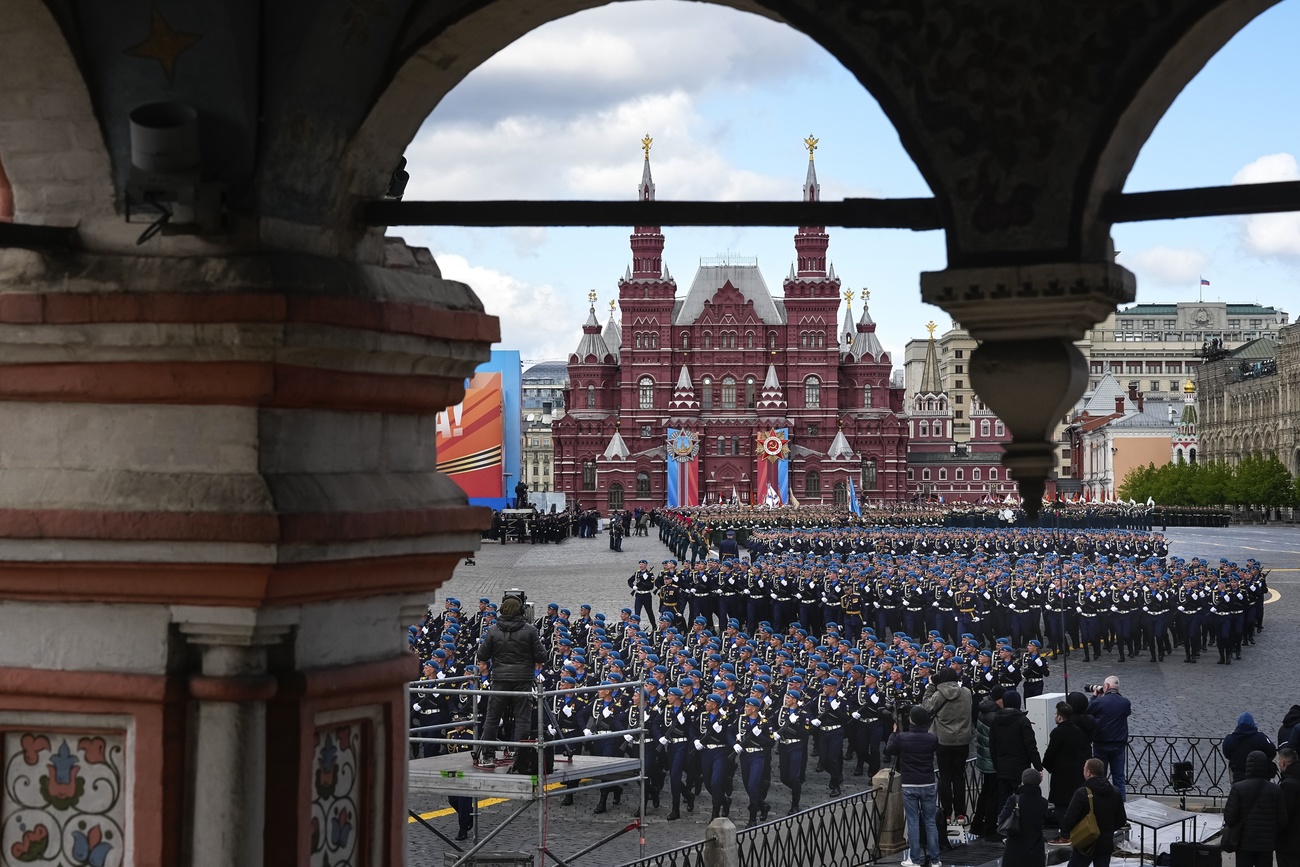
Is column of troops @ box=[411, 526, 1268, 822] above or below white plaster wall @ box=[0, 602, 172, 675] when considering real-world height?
below

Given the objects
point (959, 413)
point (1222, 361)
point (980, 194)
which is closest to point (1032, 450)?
point (980, 194)

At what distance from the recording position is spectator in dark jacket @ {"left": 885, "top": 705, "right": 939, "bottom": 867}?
1271cm

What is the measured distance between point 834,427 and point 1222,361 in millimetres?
48032

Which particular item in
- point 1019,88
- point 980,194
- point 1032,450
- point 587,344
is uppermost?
point 587,344

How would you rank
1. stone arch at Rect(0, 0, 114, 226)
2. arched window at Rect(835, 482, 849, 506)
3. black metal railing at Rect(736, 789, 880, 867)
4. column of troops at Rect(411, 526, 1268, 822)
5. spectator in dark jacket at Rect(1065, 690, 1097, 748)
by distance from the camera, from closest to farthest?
stone arch at Rect(0, 0, 114, 226)
black metal railing at Rect(736, 789, 880, 867)
spectator in dark jacket at Rect(1065, 690, 1097, 748)
column of troops at Rect(411, 526, 1268, 822)
arched window at Rect(835, 482, 849, 506)

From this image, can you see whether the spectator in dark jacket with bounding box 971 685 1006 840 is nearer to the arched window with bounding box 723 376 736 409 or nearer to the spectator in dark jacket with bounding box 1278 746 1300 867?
the spectator in dark jacket with bounding box 1278 746 1300 867

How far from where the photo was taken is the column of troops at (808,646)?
595 inches

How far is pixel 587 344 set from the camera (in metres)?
101

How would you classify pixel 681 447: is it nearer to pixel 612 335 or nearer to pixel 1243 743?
pixel 612 335

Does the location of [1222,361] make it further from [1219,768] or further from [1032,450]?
[1032,450]

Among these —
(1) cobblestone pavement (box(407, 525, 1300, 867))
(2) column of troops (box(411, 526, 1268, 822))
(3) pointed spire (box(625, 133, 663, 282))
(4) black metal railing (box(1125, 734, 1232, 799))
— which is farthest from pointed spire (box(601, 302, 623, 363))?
(4) black metal railing (box(1125, 734, 1232, 799))

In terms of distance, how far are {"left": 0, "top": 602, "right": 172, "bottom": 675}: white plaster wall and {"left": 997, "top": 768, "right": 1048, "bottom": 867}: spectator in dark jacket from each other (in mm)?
8002

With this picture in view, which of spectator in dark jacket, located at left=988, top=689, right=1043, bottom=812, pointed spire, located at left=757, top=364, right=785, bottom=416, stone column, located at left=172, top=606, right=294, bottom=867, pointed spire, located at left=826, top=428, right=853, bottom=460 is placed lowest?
spectator in dark jacket, located at left=988, top=689, right=1043, bottom=812

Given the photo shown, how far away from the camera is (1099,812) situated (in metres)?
10.7
